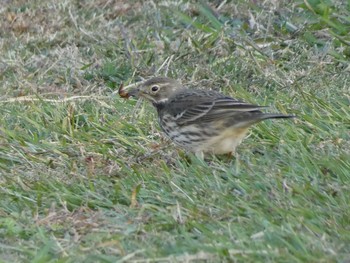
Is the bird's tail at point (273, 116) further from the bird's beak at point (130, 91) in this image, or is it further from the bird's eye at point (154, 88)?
the bird's beak at point (130, 91)

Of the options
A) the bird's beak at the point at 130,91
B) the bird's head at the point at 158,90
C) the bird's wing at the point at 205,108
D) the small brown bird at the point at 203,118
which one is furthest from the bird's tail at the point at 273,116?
the bird's beak at the point at 130,91

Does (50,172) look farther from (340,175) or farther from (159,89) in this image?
(340,175)

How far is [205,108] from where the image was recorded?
24.0 ft

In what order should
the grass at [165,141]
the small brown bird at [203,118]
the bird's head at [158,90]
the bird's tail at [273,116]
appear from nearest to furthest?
the grass at [165,141]
the bird's tail at [273,116]
the small brown bird at [203,118]
the bird's head at [158,90]

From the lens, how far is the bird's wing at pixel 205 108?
23.2 feet

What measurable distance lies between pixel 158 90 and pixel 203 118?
1.98 feet

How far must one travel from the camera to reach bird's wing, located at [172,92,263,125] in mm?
7074

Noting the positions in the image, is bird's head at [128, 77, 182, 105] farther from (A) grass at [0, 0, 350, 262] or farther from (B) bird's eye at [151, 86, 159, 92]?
(A) grass at [0, 0, 350, 262]

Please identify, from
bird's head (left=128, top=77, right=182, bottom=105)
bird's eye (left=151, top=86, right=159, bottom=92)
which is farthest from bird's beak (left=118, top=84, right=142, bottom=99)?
bird's eye (left=151, top=86, right=159, bottom=92)

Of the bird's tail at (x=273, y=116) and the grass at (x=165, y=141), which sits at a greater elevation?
the bird's tail at (x=273, y=116)

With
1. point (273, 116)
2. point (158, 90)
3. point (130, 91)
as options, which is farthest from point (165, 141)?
point (273, 116)

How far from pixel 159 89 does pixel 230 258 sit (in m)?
2.89

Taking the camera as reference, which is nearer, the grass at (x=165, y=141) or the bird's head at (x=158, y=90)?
the grass at (x=165, y=141)

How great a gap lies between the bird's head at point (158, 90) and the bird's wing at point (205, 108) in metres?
0.14
